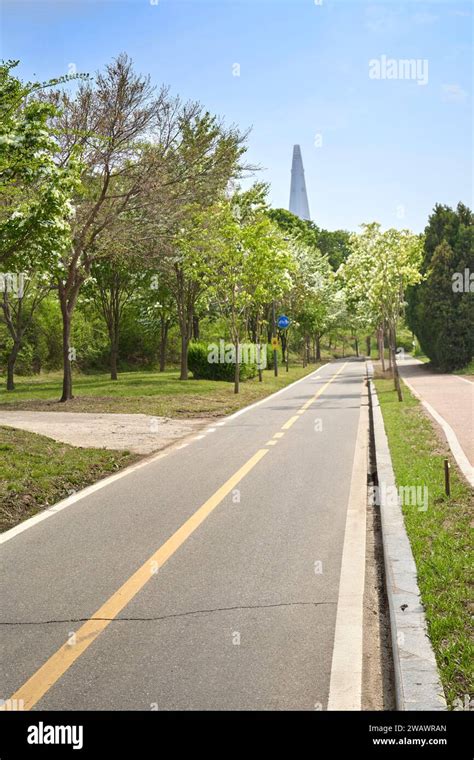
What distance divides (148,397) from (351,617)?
21012 mm

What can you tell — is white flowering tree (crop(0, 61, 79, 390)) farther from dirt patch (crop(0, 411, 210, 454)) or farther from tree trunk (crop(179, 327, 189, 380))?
tree trunk (crop(179, 327, 189, 380))

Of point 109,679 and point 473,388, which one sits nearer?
point 109,679

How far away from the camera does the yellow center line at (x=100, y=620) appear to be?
4359 millimetres

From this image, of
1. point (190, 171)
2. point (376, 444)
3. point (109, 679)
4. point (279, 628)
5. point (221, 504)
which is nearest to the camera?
point (109, 679)

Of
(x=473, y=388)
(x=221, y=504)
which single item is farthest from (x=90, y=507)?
(x=473, y=388)

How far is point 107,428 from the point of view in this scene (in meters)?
17.5

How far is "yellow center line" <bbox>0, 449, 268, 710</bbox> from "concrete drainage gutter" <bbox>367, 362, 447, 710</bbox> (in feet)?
6.25

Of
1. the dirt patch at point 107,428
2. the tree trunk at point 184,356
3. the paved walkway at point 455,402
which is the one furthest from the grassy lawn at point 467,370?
the dirt patch at point 107,428

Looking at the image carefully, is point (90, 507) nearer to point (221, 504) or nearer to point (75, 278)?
point (221, 504)

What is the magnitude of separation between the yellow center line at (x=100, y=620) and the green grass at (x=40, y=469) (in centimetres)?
207

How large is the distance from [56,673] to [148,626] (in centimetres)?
86

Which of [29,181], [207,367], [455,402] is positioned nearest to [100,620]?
[29,181]

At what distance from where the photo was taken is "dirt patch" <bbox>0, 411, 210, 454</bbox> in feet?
48.9

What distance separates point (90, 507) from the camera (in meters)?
9.19
